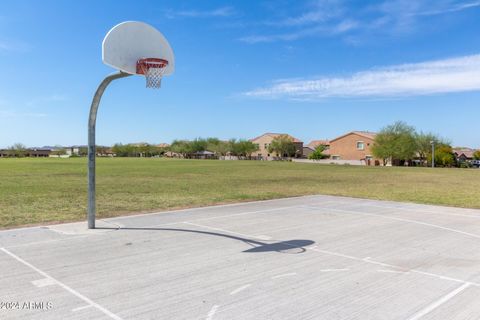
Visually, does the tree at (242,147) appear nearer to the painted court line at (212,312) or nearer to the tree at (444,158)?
the tree at (444,158)

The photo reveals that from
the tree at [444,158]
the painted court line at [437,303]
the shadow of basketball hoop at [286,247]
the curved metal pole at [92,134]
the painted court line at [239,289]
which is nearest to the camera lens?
the painted court line at [437,303]

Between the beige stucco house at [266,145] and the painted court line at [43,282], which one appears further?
the beige stucco house at [266,145]

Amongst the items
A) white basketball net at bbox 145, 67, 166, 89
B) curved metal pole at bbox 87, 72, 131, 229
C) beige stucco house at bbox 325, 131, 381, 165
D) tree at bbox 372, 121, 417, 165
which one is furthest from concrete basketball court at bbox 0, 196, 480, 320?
beige stucco house at bbox 325, 131, 381, 165

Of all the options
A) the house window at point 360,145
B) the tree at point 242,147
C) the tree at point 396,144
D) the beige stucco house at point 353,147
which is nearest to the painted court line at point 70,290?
the tree at point 396,144

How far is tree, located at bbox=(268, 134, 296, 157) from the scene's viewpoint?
4592 inches

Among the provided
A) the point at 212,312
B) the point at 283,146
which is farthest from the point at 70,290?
the point at 283,146

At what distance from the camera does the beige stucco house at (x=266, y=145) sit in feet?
399

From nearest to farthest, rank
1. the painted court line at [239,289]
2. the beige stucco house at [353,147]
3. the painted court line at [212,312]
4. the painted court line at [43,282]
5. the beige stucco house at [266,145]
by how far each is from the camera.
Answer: the painted court line at [212,312]
the painted court line at [239,289]
the painted court line at [43,282]
the beige stucco house at [353,147]
the beige stucco house at [266,145]

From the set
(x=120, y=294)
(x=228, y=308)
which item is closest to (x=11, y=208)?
(x=120, y=294)

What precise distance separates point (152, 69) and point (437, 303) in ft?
24.7

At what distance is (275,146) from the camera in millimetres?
117562

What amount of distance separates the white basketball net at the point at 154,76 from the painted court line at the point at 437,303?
7.34 meters

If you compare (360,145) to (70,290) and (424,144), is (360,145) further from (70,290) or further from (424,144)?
(70,290)

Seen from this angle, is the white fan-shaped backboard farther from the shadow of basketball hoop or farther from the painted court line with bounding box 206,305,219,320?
the painted court line with bounding box 206,305,219,320
